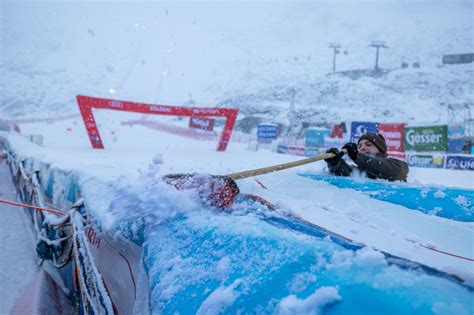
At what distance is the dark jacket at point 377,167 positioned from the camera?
111 inches

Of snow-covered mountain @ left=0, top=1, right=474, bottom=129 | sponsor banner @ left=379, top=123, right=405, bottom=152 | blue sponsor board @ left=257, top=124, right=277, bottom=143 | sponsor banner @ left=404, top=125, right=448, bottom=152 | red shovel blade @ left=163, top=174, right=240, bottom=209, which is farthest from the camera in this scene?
snow-covered mountain @ left=0, top=1, right=474, bottom=129

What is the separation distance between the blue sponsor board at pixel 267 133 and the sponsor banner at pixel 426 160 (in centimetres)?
769

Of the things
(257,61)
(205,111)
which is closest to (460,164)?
(205,111)

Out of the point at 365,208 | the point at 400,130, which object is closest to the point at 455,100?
the point at 400,130

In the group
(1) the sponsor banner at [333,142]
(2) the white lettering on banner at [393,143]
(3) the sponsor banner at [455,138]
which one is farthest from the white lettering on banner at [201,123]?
(3) the sponsor banner at [455,138]

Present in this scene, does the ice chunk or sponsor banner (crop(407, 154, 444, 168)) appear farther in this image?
sponsor banner (crop(407, 154, 444, 168))

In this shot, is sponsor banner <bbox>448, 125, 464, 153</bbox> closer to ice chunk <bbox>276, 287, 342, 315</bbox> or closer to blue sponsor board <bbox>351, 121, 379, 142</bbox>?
blue sponsor board <bbox>351, 121, 379, 142</bbox>

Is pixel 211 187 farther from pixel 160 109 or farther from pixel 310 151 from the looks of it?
pixel 310 151

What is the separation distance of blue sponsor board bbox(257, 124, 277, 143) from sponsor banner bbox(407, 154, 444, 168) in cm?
769

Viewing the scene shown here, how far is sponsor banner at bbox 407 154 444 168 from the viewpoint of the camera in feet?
35.9

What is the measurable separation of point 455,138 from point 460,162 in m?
2.19

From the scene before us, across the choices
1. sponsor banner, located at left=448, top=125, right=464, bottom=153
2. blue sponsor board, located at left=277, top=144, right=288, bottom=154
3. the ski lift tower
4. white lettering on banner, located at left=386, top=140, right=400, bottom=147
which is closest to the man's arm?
white lettering on banner, located at left=386, top=140, right=400, bottom=147

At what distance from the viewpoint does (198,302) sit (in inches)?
33.3

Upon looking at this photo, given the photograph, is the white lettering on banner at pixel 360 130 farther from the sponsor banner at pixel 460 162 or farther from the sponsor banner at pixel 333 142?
the sponsor banner at pixel 460 162
